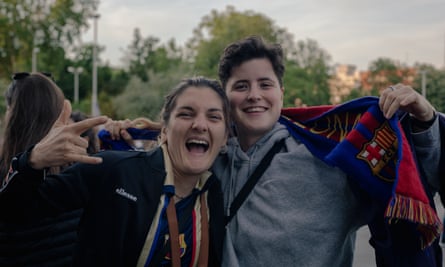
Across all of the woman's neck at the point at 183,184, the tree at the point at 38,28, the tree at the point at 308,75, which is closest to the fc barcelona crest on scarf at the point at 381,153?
the woman's neck at the point at 183,184

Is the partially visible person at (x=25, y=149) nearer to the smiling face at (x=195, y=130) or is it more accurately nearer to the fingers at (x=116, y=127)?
the fingers at (x=116, y=127)

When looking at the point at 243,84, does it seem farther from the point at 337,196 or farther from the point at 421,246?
the point at 421,246

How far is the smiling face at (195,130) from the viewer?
9.12ft

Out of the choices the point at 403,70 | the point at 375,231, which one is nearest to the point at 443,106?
the point at 403,70

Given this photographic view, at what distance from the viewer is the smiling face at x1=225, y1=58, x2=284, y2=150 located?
10.0 feet

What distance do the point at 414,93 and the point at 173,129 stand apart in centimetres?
126

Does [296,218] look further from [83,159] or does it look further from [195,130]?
[83,159]

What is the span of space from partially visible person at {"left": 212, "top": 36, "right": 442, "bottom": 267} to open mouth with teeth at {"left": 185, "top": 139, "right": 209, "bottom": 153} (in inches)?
12.7

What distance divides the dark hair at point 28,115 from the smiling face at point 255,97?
106 cm

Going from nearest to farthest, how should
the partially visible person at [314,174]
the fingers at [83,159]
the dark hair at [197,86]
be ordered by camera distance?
1. the fingers at [83,159]
2. the partially visible person at [314,174]
3. the dark hair at [197,86]

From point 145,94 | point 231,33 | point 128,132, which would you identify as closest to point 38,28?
point 145,94

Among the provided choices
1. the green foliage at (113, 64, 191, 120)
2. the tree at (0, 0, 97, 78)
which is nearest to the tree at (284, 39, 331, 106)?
the green foliage at (113, 64, 191, 120)

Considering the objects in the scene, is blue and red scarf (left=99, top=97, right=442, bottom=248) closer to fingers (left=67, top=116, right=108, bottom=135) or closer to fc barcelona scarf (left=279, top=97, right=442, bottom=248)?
fc barcelona scarf (left=279, top=97, right=442, bottom=248)

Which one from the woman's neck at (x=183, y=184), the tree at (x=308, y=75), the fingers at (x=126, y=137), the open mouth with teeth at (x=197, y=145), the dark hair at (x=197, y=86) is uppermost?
the dark hair at (x=197, y=86)
